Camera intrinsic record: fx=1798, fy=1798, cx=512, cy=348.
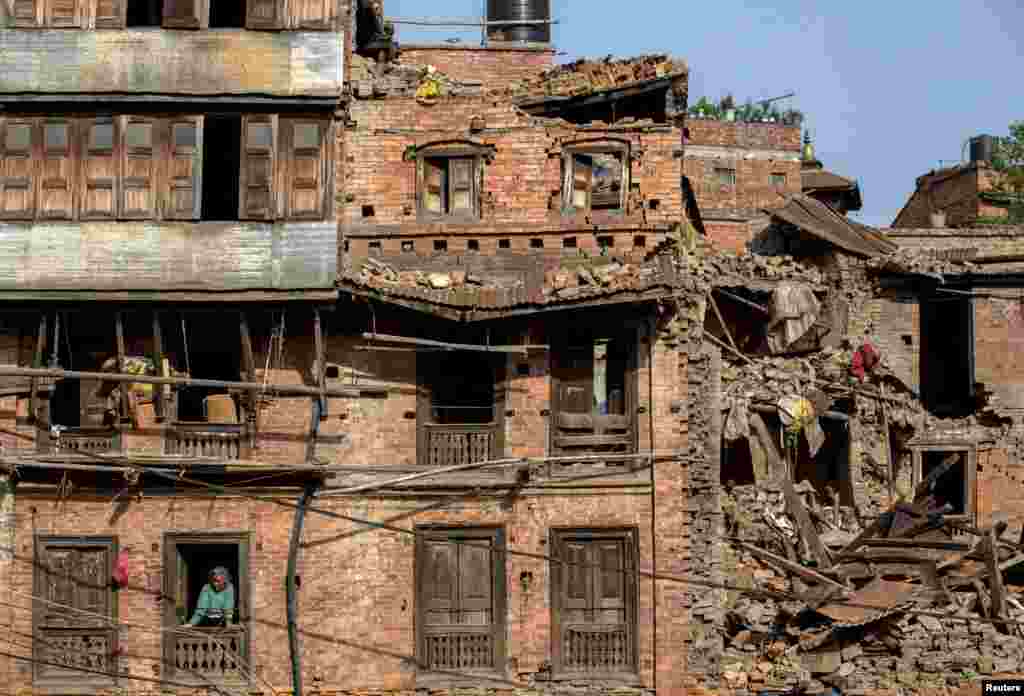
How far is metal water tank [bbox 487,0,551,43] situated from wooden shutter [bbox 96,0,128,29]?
591 inches

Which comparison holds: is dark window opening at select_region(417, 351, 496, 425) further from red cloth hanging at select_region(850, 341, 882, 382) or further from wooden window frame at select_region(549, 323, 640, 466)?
red cloth hanging at select_region(850, 341, 882, 382)

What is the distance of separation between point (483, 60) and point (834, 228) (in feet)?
29.7

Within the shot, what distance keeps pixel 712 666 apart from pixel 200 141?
41.8ft

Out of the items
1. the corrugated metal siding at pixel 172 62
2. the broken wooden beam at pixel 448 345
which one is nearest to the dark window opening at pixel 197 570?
the broken wooden beam at pixel 448 345

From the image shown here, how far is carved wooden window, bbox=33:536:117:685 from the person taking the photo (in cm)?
3058

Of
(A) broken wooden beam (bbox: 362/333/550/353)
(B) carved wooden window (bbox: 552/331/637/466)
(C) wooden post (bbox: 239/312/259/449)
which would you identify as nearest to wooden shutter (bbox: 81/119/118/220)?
(C) wooden post (bbox: 239/312/259/449)

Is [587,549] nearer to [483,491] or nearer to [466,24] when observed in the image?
[483,491]

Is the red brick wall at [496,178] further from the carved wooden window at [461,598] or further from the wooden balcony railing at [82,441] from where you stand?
the wooden balcony railing at [82,441]

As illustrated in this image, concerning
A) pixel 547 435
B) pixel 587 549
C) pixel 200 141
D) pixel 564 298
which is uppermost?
pixel 200 141

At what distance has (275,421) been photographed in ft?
102

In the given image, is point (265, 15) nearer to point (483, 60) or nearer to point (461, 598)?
point (483, 60)

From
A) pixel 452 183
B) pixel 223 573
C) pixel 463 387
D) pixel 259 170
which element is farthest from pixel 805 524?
pixel 259 170

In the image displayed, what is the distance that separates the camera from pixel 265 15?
32.2m

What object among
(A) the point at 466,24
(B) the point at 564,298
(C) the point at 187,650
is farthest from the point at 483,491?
(A) the point at 466,24
